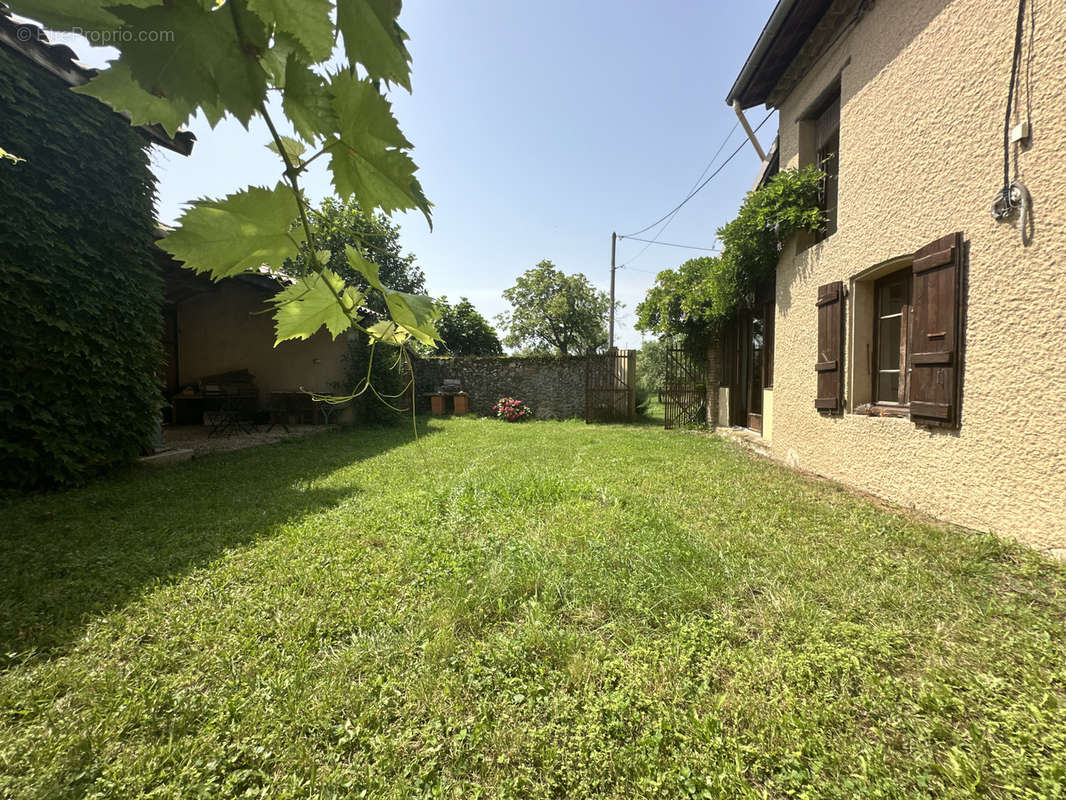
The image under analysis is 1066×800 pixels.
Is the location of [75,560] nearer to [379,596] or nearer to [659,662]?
[379,596]

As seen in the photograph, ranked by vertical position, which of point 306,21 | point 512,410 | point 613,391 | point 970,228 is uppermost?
point 970,228

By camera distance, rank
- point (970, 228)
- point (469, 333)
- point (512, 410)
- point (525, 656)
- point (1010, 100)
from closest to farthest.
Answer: point (525, 656) → point (1010, 100) → point (970, 228) → point (512, 410) → point (469, 333)

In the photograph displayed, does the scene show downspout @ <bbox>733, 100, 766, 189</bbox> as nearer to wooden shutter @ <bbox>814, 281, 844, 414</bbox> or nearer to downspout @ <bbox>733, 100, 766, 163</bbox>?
downspout @ <bbox>733, 100, 766, 163</bbox>

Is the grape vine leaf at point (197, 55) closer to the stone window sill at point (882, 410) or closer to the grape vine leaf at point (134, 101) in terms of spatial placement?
A: the grape vine leaf at point (134, 101)

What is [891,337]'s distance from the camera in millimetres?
4191

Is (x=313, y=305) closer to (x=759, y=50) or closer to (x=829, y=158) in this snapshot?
(x=829, y=158)

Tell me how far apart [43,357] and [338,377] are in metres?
5.97

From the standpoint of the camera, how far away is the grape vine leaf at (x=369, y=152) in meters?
0.44

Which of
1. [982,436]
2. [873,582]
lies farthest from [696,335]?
[873,582]

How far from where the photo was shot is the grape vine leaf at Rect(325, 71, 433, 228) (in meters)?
0.44

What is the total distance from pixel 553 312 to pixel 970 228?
24.0m

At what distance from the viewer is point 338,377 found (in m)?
9.72

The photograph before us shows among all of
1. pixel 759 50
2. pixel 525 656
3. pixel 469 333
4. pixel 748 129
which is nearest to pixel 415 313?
pixel 525 656

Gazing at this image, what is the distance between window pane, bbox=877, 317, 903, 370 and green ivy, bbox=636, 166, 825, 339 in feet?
4.74
